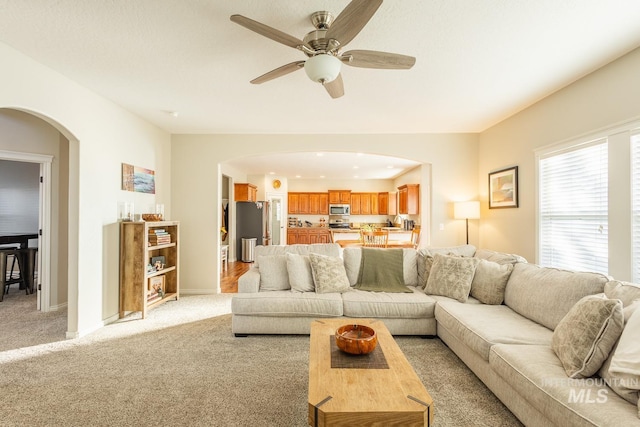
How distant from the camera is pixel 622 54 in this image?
2.48 meters

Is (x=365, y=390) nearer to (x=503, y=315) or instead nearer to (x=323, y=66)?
(x=503, y=315)

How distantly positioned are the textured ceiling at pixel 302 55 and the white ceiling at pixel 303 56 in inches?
0.4

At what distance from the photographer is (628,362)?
1368 mm

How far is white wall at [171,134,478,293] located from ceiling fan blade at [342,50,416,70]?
2.69 meters

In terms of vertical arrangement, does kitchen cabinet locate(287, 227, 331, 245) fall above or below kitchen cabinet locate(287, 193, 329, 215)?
below

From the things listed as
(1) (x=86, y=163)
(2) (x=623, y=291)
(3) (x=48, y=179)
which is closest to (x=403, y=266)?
(2) (x=623, y=291)

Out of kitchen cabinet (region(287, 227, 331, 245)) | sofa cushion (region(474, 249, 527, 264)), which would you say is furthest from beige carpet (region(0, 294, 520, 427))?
kitchen cabinet (region(287, 227, 331, 245))

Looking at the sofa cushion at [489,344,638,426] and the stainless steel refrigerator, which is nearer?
the sofa cushion at [489,344,638,426]

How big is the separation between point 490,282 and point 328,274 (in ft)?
5.23

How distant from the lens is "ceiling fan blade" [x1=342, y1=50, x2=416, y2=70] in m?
1.95

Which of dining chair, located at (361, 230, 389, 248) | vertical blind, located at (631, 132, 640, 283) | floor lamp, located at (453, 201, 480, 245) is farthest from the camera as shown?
dining chair, located at (361, 230, 389, 248)

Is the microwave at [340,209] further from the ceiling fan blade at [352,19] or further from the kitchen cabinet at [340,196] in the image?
the ceiling fan blade at [352,19]

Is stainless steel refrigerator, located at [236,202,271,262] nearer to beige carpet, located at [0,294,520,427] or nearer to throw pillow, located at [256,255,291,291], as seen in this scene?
throw pillow, located at [256,255,291,291]

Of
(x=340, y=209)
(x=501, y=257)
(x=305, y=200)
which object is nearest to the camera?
(x=501, y=257)
